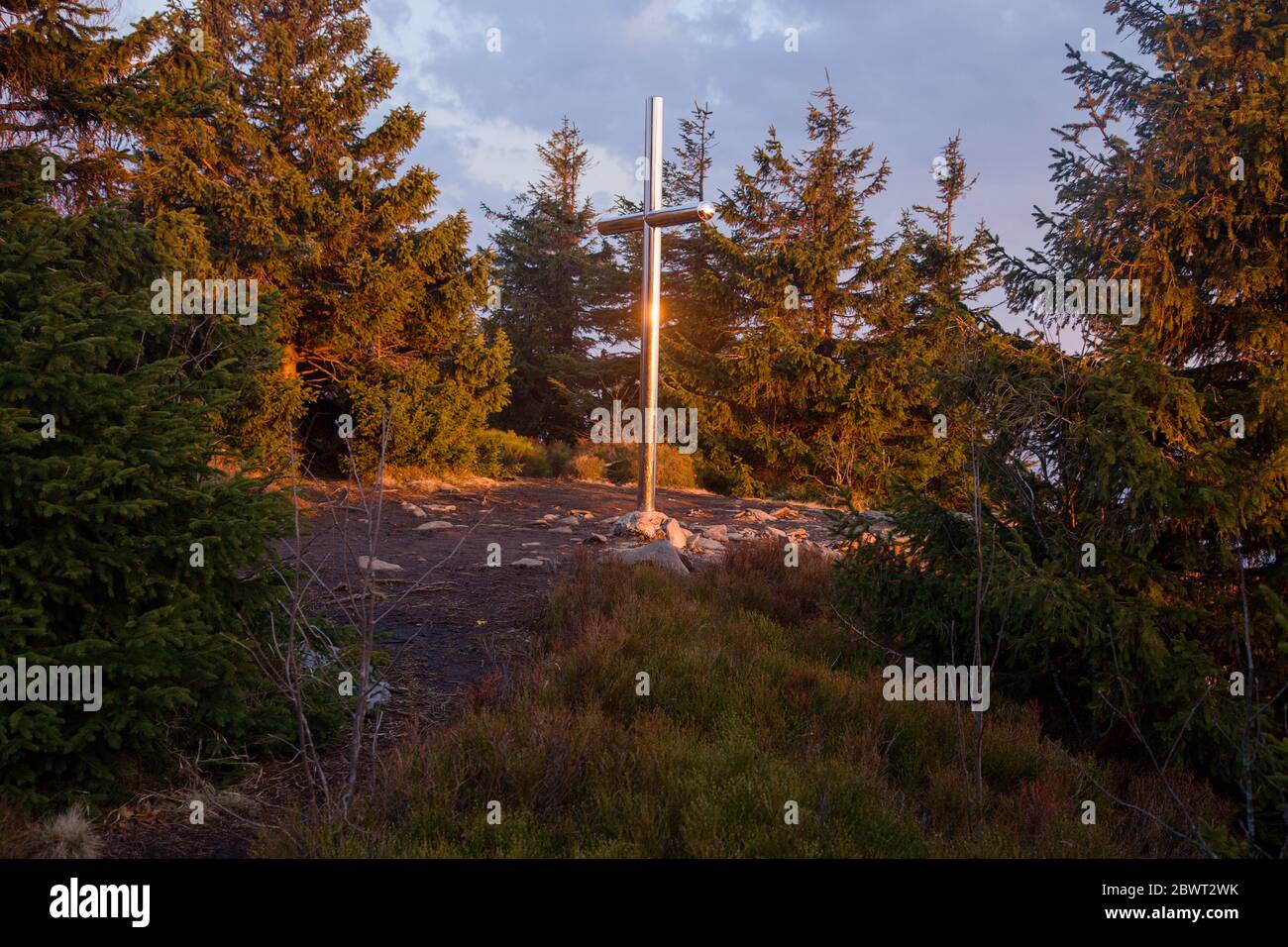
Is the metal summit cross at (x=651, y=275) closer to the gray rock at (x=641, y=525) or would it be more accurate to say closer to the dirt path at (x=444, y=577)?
the gray rock at (x=641, y=525)

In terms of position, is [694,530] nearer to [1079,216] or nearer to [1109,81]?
[1079,216]

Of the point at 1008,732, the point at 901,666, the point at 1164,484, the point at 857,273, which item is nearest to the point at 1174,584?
the point at 1164,484

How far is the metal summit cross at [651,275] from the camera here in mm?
9859

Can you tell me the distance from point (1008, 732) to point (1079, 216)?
13.2ft

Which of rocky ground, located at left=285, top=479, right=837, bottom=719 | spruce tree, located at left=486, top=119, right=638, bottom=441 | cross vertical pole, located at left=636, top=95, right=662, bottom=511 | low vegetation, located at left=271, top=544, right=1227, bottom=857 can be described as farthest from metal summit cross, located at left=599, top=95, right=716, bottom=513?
spruce tree, located at left=486, top=119, right=638, bottom=441

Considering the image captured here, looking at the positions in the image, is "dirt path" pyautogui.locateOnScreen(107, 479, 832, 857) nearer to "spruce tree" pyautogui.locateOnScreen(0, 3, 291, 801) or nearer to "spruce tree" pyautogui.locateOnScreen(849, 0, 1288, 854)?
"spruce tree" pyautogui.locateOnScreen(0, 3, 291, 801)

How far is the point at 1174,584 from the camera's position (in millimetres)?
4633

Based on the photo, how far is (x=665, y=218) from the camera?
33.1 feet

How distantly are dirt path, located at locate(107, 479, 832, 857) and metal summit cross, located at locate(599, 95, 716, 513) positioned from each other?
3.36 ft

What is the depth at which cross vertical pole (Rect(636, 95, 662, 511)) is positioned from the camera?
987 centimetres

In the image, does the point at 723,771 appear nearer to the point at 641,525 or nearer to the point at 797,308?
the point at 641,525

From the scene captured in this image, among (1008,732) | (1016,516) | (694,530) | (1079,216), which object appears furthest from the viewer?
(694,530)

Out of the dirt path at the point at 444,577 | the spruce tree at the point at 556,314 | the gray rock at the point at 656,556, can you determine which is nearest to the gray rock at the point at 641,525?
the dirt path at the point at 444,577
